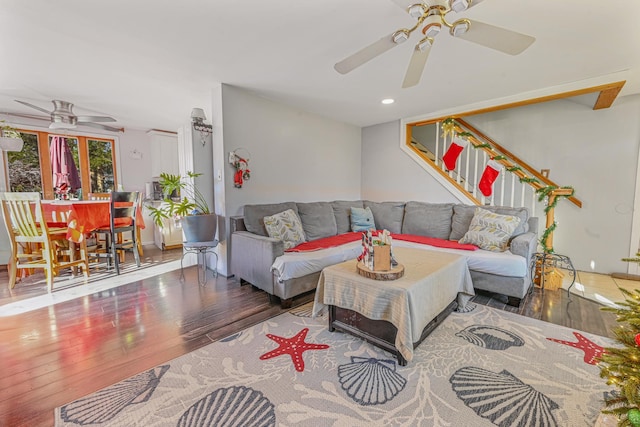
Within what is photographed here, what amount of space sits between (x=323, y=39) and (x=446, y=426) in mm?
2611

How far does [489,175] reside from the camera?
3.56 metres

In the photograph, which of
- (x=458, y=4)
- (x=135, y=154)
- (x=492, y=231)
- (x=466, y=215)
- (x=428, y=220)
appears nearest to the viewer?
(x=458, y=4)

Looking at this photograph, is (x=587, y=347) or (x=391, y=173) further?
(x=391, y=173)

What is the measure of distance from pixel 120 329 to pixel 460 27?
10.4ft

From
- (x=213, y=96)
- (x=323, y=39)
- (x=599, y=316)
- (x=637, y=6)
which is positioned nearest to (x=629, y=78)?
(x=637, y=6)

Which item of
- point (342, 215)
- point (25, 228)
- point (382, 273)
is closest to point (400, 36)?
point (382, 273)

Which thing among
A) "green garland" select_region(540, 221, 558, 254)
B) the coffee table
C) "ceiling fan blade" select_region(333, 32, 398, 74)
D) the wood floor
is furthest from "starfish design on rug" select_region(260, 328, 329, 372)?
"green garland" select_region(540, 221, 558, 254)

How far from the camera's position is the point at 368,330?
1892mm

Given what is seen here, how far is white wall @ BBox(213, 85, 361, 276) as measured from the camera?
3.23 metres

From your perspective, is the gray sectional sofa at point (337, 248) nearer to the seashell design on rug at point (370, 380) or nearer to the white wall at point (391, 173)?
the white wall at point (391, 173)

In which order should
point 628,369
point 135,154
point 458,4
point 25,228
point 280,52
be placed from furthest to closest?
point 135,154, point 25,228, point 280,52, point 458,4, point 628,369

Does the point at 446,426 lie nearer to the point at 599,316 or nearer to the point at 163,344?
the point at 163,344

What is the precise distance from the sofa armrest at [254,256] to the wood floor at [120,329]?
18cm

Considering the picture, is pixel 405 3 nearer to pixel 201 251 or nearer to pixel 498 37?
pixel 498 37
